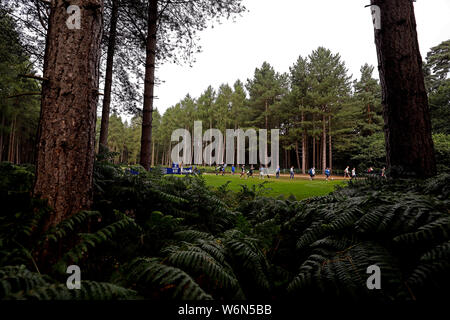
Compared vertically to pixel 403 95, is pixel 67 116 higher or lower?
lower

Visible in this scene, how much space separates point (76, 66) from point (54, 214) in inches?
51.0

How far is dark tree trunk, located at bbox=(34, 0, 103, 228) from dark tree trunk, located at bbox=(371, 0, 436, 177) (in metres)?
4.02

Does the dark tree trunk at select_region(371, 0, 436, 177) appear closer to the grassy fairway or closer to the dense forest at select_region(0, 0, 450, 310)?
the dense forest at select_region(0, 0, 450, 310)

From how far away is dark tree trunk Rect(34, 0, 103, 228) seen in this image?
174cm

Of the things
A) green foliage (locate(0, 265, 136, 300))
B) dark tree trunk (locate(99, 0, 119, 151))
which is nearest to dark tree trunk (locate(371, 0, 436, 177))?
green foliage (locate(0, 265, 136, 300))

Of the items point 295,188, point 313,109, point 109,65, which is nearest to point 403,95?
point 295,188

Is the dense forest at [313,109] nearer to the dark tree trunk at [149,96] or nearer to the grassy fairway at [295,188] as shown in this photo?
the grassy fairway at [295,188]

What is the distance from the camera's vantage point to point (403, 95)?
3203mm

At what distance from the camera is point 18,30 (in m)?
6.51

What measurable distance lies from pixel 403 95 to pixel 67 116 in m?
4.43

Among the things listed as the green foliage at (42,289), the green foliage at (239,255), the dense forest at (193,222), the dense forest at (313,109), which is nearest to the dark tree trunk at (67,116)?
the dense forest at (193,222)

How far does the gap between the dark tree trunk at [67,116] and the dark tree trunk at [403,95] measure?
4017 millimetres

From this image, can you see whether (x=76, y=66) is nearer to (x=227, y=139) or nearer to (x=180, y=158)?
(x=227, y=139)

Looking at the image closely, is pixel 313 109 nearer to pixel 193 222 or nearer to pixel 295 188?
pixel 295 188
